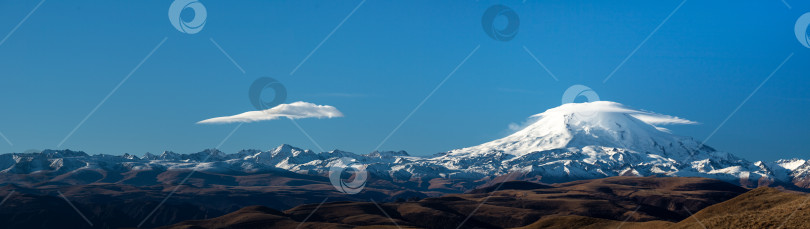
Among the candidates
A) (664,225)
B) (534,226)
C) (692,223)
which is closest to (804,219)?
(692,223)

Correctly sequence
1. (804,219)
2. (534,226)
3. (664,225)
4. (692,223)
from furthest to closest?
(534,226) → (664,225) → (692,223) → (804,219)

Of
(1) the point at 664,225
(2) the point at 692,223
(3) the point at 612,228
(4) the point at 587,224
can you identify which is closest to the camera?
(2) the point at 692,223

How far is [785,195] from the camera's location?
435 feet

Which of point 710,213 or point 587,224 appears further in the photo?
point 587,224

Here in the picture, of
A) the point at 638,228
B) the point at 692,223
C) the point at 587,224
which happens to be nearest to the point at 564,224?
the point at 587,224

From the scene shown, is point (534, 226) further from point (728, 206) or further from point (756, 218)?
point (756, 218)

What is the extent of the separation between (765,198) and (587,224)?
3542 centimetres

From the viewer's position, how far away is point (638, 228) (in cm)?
13050

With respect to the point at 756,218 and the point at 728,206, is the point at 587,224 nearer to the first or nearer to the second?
the point at 728,206

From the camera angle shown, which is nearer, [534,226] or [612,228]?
[612,228]

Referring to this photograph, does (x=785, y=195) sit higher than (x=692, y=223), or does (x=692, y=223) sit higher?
(x=785, y=195)

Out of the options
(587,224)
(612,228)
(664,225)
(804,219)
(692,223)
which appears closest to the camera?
(804,219)

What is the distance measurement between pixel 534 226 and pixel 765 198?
47.9m

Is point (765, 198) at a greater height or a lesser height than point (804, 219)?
greater
